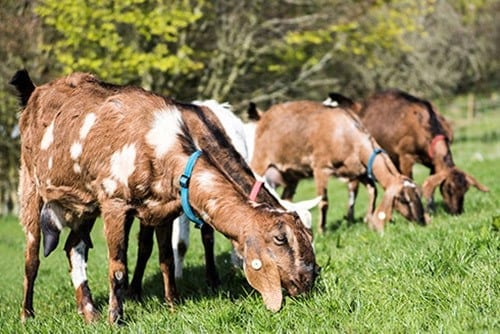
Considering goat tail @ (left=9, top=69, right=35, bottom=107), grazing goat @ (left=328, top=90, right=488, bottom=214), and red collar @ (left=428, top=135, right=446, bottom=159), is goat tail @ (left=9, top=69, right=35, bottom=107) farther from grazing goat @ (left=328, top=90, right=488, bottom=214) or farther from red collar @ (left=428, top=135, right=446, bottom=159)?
red collar @ (left=428, top=135, right=446, bottom=159)

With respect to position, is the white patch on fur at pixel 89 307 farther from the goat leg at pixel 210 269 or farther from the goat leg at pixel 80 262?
the goat leg at pixel 210 269

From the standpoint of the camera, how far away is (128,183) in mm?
5812

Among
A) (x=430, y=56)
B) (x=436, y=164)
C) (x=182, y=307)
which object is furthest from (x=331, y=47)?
(x=182, y=307)

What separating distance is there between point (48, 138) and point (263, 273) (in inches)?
105

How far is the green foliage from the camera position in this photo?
17.3 meters

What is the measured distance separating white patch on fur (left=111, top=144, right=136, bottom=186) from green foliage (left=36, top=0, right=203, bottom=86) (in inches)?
447

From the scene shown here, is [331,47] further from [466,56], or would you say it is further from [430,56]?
[466,56]

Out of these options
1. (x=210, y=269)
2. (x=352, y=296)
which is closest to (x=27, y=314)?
(x=210, y=269)

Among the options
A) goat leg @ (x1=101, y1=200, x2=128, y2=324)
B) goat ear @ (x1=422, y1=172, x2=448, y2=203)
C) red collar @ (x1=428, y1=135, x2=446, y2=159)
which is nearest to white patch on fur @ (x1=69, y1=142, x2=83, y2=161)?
goat leg @ (x1=101, y1=200, x2=128, y2=324)

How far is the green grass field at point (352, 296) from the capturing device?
454cm

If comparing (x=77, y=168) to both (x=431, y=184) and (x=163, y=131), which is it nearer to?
(x=163, y=131)

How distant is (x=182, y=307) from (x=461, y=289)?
2317 mm

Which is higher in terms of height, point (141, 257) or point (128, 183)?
point (128, 183)

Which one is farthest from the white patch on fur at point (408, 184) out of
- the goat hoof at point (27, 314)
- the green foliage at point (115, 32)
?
the green foliage at point (115, 32)
